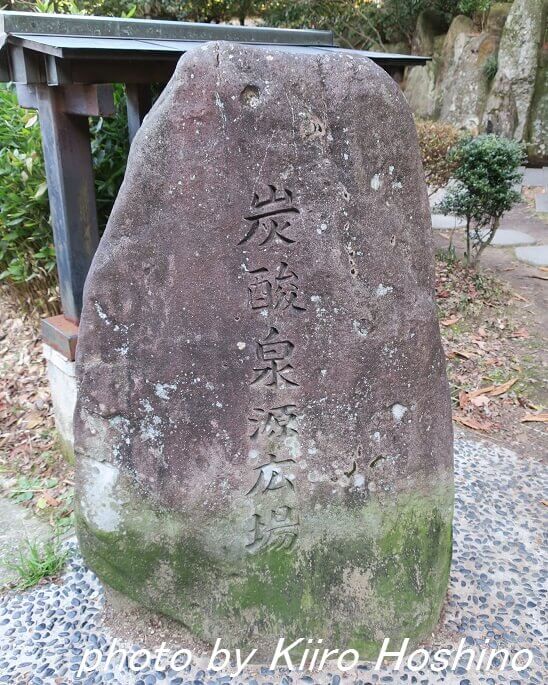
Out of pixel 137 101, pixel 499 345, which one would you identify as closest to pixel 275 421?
pixel 137 101

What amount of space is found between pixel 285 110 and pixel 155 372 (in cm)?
96

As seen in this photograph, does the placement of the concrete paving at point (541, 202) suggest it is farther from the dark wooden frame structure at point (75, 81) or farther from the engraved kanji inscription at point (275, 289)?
the engraved kanji inscription at point (275, 289)

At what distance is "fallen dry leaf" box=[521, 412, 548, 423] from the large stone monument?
2.34m

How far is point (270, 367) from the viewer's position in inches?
85.1

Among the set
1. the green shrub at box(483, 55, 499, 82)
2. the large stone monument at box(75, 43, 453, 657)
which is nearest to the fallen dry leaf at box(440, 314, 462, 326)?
the large stone monument at box(75, 43, 453, 657)

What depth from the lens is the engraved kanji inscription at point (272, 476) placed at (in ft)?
7.36

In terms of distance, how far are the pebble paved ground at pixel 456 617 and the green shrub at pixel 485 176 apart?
354 cm

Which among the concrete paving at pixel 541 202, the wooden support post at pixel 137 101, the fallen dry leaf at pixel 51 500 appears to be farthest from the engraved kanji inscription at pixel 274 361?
the concrete paving at pixel 541 202

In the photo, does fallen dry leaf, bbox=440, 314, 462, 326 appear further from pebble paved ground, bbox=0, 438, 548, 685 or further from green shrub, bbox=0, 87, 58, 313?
green shrub, bbox=0, 87, 58, 313

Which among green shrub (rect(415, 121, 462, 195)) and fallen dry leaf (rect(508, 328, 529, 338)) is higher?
green shrub (rect(415, 121, 462, 195))

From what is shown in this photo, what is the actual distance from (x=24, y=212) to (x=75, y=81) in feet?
5.82

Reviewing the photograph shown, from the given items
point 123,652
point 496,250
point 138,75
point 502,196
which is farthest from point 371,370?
point 496,250

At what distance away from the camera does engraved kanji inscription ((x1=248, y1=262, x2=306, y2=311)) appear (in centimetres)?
209

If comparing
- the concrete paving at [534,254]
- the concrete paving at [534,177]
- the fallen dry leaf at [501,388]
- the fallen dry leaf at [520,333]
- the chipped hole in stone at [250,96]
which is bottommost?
the fallen dry leaf at [501,388]
